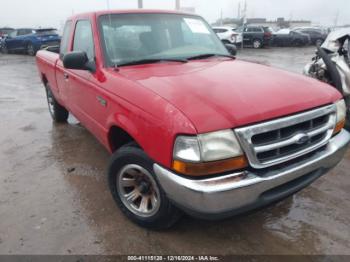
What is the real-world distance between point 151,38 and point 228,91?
1.34 meters

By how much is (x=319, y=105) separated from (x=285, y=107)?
1.35ft

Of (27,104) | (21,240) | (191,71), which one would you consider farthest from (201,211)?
(27,104)

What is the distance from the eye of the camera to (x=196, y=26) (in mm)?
3814

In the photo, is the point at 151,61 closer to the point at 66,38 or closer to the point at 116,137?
the point at 116,137

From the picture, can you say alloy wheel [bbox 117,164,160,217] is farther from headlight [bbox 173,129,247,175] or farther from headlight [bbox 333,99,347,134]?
headlight [bbox 333,99,347,134]

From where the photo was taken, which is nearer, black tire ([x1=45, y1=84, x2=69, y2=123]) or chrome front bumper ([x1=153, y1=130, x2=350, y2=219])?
chrome front bumper ([x1=153, y1=130, x2=350, y2=219])

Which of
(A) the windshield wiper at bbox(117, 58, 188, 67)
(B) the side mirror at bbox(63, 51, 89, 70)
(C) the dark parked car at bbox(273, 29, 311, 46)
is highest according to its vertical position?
(B) the side mirror at bbox(63, 51, 89, 70)

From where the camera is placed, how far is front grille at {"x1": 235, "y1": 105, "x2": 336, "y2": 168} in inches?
80.4

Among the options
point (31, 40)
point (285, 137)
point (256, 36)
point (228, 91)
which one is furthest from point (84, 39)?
point (256, 36)

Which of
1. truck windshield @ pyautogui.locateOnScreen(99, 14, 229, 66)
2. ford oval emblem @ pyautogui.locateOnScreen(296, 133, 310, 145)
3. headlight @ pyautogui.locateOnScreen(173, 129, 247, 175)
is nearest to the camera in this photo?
headlight @ pyautogui.locateOnScreen(173, 129, 247, 175)

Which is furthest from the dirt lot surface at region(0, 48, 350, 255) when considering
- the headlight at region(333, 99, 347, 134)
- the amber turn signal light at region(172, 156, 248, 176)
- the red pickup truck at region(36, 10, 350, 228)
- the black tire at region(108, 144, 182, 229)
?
the headlight at region(333, 99, 347, 134)

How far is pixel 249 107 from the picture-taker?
2121 mm

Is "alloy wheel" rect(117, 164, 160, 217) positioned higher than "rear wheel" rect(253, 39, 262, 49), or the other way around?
"alloy wheel" rect(117, 164, 160, 217)

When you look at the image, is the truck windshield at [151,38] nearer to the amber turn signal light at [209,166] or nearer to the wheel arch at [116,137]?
the wheel arch at [116,137]
